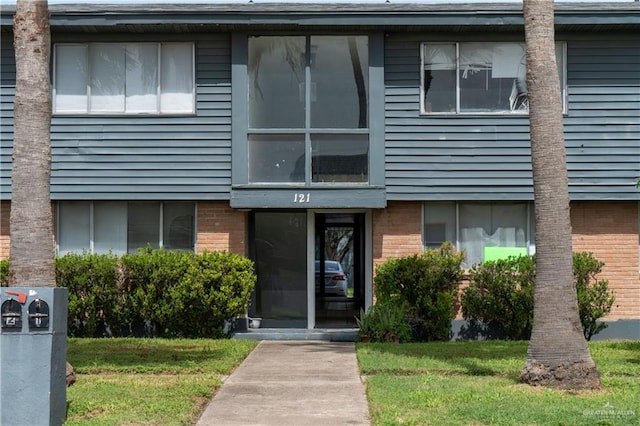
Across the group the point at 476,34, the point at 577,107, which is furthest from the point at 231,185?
the point at 577,107

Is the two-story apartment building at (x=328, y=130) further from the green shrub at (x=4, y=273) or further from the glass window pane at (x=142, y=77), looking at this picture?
the green shrub at (x=4, y=273)

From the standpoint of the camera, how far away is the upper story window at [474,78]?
56.6 ft

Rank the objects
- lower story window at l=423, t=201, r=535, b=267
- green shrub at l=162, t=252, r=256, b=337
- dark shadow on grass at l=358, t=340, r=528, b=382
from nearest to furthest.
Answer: dark shadow on grass at l=358, t=340, r=528, b=382 < green shrub at l=162, t=252, r=256, b=337 < lower story window at l=423, t=201, r=535, b=267

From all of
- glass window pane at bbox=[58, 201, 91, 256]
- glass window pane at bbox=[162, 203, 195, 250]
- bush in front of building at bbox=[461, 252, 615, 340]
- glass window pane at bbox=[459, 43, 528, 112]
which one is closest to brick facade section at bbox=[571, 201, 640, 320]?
bush in front of building at bbox=[461, 252, 615, 340]

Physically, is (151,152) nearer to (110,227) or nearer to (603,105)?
(110,227)

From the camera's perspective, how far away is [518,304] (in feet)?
53.3

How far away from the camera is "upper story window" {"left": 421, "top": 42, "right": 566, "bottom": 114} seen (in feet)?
56.6

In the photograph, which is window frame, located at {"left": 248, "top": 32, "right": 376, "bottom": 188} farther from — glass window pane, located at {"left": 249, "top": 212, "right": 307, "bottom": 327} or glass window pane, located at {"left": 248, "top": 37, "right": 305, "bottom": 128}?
glass window pane, located at {"left": 249, "top": 212, "right": 307, "bottom": 327}

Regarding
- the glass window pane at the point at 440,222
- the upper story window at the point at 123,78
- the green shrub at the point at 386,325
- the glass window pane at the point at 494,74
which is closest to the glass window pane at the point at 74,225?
the upper story window at the point at 123,78

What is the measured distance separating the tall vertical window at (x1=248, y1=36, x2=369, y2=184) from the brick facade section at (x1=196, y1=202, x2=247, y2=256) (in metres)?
0.86

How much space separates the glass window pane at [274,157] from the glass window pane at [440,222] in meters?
2.63

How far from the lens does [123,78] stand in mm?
17359

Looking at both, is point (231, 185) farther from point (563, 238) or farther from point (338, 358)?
point (563, 238)

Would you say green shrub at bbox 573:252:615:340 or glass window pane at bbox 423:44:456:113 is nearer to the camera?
green shrub at bbox 573:252:615:340
